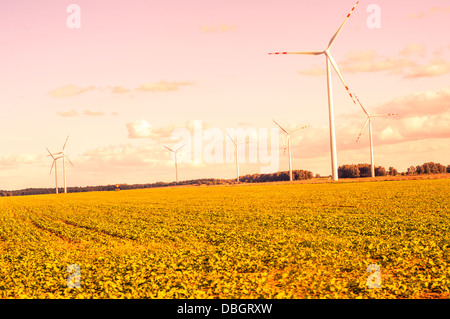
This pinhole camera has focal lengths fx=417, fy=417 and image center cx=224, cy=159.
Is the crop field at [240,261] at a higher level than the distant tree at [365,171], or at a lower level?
lower

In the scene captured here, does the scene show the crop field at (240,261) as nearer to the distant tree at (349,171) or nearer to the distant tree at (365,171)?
the distant tree at (349,171)

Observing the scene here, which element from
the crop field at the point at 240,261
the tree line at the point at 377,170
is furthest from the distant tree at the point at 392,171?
the crop field at the point at 240,261

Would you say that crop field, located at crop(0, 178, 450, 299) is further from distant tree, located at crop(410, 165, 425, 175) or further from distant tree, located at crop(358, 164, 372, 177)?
distant tree, located at crop(410, 165, 425, 175)

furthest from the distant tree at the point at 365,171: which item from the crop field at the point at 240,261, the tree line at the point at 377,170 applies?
the crop field at the point at 240,261

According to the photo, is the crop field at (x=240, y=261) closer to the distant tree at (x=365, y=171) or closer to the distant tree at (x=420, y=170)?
the distant tree at (x=365, y=171)

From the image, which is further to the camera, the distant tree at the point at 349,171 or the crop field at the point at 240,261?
the distant tree at the point at 349,171

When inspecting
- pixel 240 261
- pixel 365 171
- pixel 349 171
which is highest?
pixel 349 171

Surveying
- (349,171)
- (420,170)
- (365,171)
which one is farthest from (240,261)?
(420,170)

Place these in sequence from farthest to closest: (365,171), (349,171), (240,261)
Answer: (349,171) < (365,171) < (240,261)

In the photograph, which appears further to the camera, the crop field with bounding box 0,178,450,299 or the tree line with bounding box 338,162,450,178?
the tree line with bounding box 338,162,450,178

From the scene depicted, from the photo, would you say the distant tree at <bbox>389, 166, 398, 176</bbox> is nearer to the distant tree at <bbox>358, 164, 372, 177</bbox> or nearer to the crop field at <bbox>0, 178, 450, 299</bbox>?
the distant tree at <bbox>358, 164, 372, 177</bbox>

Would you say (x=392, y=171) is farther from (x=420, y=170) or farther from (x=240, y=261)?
(x=240, y=261)

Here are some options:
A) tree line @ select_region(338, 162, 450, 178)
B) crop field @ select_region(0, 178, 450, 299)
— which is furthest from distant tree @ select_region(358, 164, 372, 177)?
crop field @ select_region(0, 178, 450, 299)

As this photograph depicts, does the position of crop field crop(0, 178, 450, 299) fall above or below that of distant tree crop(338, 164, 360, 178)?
below
